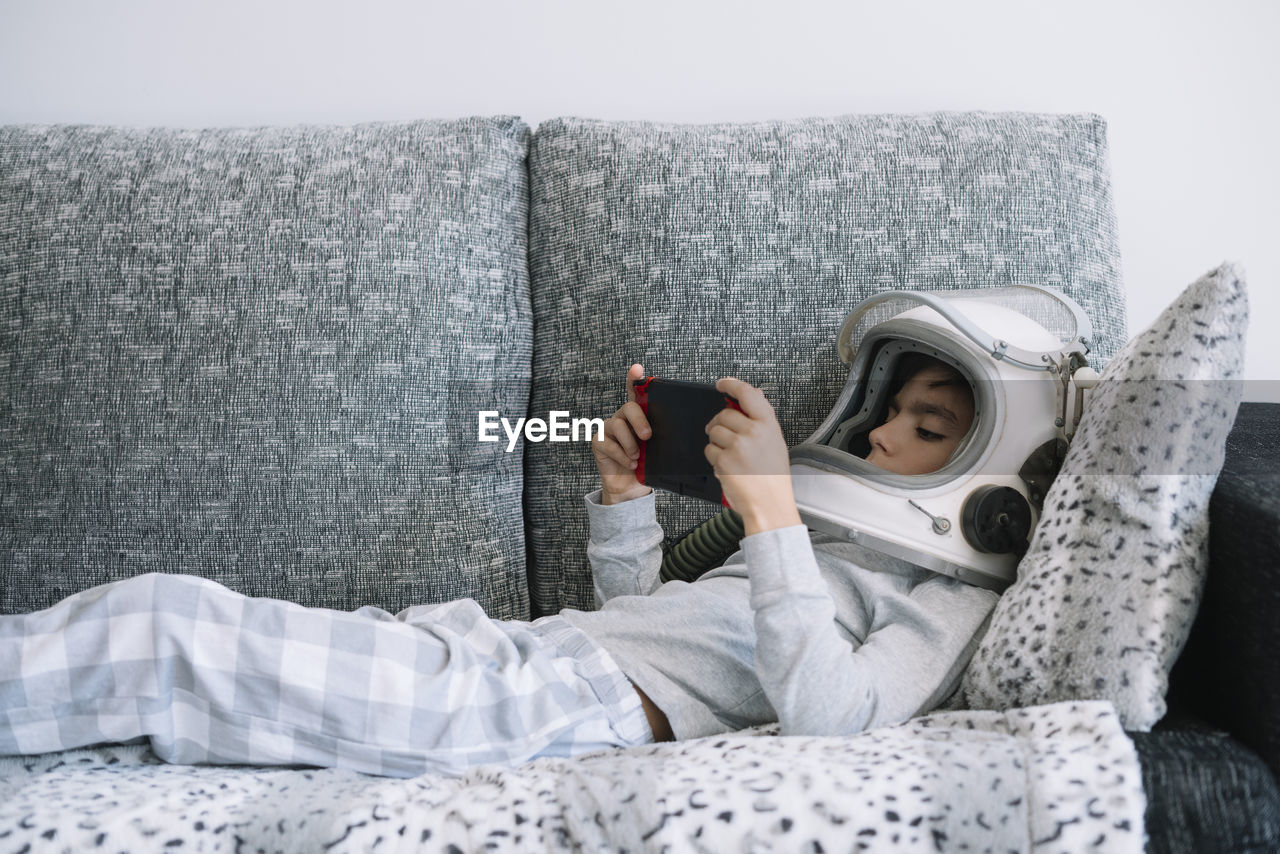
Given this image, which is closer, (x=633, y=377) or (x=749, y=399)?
(x=749, y=399)

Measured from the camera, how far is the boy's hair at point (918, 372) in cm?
106

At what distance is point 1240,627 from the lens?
703 mm

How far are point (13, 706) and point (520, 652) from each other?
1.47 ft

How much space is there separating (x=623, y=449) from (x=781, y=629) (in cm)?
38

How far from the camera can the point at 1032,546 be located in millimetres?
857

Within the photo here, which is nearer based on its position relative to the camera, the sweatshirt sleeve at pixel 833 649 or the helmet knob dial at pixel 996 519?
the sweatshirt sleeve at pixel 833 649

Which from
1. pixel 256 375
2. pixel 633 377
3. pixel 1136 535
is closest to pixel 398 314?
pixel 256 375

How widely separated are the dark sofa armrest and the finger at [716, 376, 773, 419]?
1.34ft

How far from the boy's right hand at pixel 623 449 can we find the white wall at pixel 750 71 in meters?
0.66

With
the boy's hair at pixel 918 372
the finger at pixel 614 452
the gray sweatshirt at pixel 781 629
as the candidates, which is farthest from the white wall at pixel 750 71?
the gray sweatshirt at pixel 781 629

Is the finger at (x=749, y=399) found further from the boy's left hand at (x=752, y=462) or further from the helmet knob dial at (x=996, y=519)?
the helmet knob dial at (x=996, y=519)

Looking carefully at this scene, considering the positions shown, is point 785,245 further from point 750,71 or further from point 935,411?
point 750,71

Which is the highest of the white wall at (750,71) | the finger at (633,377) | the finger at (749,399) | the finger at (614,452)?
the white wall at (750,71)

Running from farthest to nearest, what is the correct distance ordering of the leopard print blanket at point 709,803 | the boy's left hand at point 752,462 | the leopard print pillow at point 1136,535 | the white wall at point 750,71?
the white wall at point 750,71
the boy's left hand at point 752,462
the leopard print pillow at point 1136,535
the leopard print blanket at point 709,803
